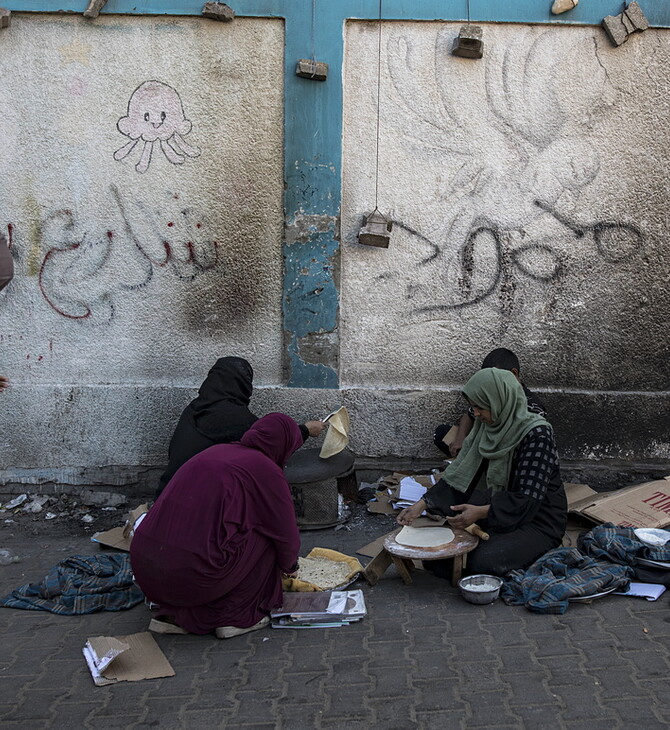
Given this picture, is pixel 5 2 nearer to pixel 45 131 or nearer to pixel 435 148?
pixel 45 131

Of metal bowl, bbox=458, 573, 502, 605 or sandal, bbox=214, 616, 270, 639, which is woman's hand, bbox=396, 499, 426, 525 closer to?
metal bowl, bbox=458, 573, 502, 605

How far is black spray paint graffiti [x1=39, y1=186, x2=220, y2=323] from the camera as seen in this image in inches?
208

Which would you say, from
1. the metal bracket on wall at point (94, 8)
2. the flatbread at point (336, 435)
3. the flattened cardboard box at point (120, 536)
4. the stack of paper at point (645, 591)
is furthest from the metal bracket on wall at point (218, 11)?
the stack of paper at point (645, 591)

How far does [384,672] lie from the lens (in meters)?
3.16

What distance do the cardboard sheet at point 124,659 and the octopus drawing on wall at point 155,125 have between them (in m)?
3.06

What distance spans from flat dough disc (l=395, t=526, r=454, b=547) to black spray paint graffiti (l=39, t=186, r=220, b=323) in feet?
7.44

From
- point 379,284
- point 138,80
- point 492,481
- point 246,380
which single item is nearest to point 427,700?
point 492,481

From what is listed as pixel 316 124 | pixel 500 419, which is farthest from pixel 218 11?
pixel 500 419

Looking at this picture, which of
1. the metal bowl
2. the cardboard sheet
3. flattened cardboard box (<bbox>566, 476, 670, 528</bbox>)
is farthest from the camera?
flattened cardboard box (<bbox>566, 476, 670, 528</bbox>)

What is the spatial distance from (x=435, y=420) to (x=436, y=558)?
Result: 1.70 m

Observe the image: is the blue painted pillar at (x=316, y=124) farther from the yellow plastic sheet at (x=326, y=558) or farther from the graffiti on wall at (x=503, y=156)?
the yellow plastic sheet at (x=326, y=558)

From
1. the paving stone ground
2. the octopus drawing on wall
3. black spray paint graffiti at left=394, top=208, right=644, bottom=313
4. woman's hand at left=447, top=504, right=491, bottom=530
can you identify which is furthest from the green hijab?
the octopus drawing on wall

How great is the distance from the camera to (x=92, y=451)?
541 centimetres

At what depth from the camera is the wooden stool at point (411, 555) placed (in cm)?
377
